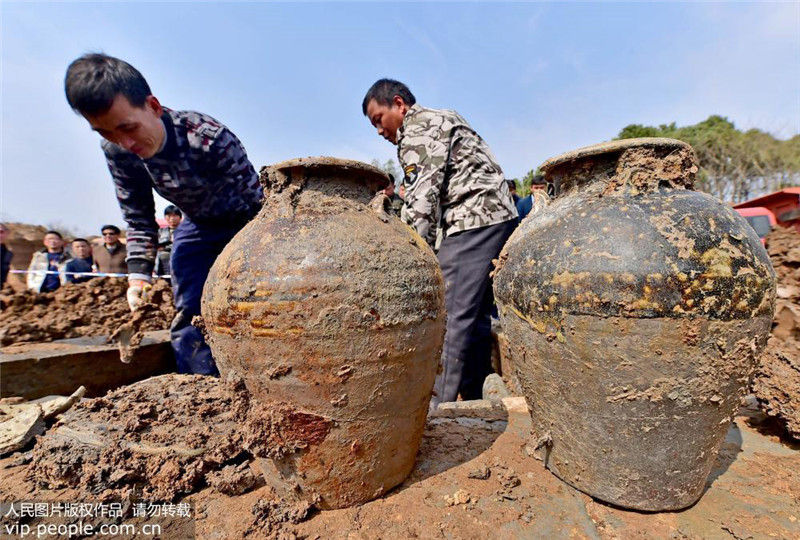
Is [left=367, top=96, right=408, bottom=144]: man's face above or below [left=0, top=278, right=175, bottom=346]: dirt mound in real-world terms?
above

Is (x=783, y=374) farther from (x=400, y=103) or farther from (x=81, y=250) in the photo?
(x=81, y=250)

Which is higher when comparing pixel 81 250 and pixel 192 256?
pixel 81 250

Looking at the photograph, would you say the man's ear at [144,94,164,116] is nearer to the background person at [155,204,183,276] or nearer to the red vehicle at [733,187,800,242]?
the background person at [155,204,183,276]

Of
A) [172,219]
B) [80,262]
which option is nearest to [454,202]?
[172,219]

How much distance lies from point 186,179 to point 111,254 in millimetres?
6641

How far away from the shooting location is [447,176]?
10.1ft

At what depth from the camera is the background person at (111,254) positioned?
7.86 metres

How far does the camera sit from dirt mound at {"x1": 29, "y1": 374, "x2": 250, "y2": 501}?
1.85 meters

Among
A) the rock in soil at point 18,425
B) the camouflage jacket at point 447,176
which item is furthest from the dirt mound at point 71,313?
the camouflage jacket at point 447,176

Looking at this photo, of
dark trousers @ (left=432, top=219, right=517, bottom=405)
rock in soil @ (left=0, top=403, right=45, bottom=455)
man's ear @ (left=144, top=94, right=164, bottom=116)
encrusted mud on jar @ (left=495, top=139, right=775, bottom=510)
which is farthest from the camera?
dark trousers @ (left=432, top=219, right=517, bottom=405)

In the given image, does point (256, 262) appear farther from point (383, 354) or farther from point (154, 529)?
point (154, 529)

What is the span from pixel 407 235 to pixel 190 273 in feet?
7.44

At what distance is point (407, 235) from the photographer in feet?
5.82

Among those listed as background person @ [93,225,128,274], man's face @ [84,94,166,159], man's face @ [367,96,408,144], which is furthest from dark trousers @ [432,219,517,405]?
background person @ [93,225,128,274]
